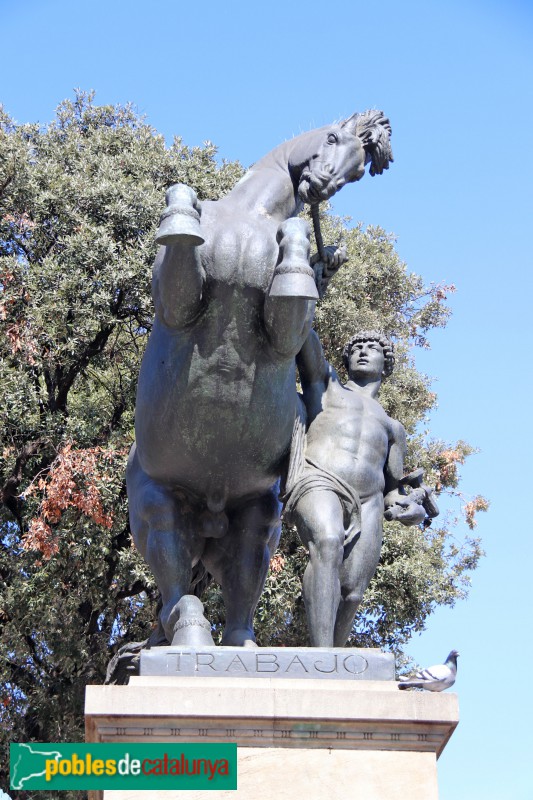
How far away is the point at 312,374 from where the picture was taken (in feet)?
23.1

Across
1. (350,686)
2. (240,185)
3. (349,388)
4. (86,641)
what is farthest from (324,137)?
(86,641)

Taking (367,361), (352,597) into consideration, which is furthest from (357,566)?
(367,361)

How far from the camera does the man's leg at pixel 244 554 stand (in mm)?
6820

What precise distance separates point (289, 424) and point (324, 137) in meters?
1.57

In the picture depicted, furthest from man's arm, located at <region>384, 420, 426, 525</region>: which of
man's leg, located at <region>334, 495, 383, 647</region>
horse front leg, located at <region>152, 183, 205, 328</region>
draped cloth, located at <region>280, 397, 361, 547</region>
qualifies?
horse front leg, located at <region>152, 183, 205, 328</region>

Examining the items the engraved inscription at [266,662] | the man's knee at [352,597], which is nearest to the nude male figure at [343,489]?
the man's knee at [352,597]

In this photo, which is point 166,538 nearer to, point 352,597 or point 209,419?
point 209,419

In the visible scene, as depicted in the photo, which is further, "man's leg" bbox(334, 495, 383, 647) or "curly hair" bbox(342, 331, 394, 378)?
"curly hair" bbox(342, 331, 394, 378)

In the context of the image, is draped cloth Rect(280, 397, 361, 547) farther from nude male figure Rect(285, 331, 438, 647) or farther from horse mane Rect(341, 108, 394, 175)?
horse mane Rect(341, 108, 394, 175)

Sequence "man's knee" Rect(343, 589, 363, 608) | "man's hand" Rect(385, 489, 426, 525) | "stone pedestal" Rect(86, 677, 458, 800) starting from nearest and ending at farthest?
"stone pedestal" Rect(86, 677, 458, 800)
"man's knee" Rect(343, 589, 363, 608)
"man's hand" Rect(385, 489, 426, 525)

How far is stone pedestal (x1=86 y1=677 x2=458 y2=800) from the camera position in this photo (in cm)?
542

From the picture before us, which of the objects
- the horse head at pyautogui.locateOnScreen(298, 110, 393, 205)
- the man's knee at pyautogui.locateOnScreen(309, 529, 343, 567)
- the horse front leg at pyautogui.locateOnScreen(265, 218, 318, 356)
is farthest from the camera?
the horse head at pyautogui.locateOnScreen(298, 110, 393, 205)

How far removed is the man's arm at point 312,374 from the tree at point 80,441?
8.15 m

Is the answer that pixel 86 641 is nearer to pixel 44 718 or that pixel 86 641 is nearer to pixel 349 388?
pixel 44 718
